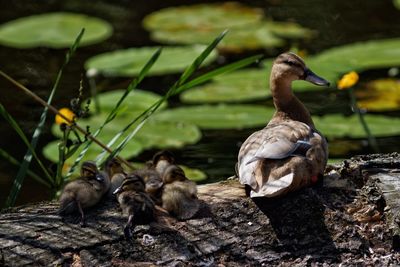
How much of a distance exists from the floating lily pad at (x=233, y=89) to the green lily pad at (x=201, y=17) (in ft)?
4.39

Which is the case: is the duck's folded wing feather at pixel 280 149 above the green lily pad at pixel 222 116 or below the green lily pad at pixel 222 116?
above

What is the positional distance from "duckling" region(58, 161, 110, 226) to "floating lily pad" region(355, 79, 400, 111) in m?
3.50

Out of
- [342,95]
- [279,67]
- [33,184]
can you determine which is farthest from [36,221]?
[342,95]

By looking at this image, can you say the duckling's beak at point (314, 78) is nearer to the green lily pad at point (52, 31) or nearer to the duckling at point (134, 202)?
the duckling at point (134, 202)


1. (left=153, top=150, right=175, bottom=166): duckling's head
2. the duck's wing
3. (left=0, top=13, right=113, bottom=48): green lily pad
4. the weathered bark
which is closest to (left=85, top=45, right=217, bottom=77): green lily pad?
(left=0, top=13, right=113, bottom=48): green lily pad

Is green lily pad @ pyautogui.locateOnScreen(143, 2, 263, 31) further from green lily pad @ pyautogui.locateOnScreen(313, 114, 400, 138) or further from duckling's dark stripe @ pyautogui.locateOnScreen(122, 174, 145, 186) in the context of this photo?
duckling's dark stripe @ pyautogui.locateOnScreen(122, 174, 145, 186)

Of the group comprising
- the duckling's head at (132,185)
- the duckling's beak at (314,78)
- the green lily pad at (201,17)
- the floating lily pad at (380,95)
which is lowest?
the floating lily pad at (380,95)

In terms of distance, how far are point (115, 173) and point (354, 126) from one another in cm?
263

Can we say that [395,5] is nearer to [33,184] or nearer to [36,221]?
[33,184]

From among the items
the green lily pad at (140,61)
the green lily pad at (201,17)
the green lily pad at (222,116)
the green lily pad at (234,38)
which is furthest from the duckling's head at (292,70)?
the green lily pad at (201,17)

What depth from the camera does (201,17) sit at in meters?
9.48

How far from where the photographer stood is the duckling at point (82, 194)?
4.07m

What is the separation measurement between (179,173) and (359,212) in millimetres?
696

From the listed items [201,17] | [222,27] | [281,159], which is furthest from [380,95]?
[281,159]
